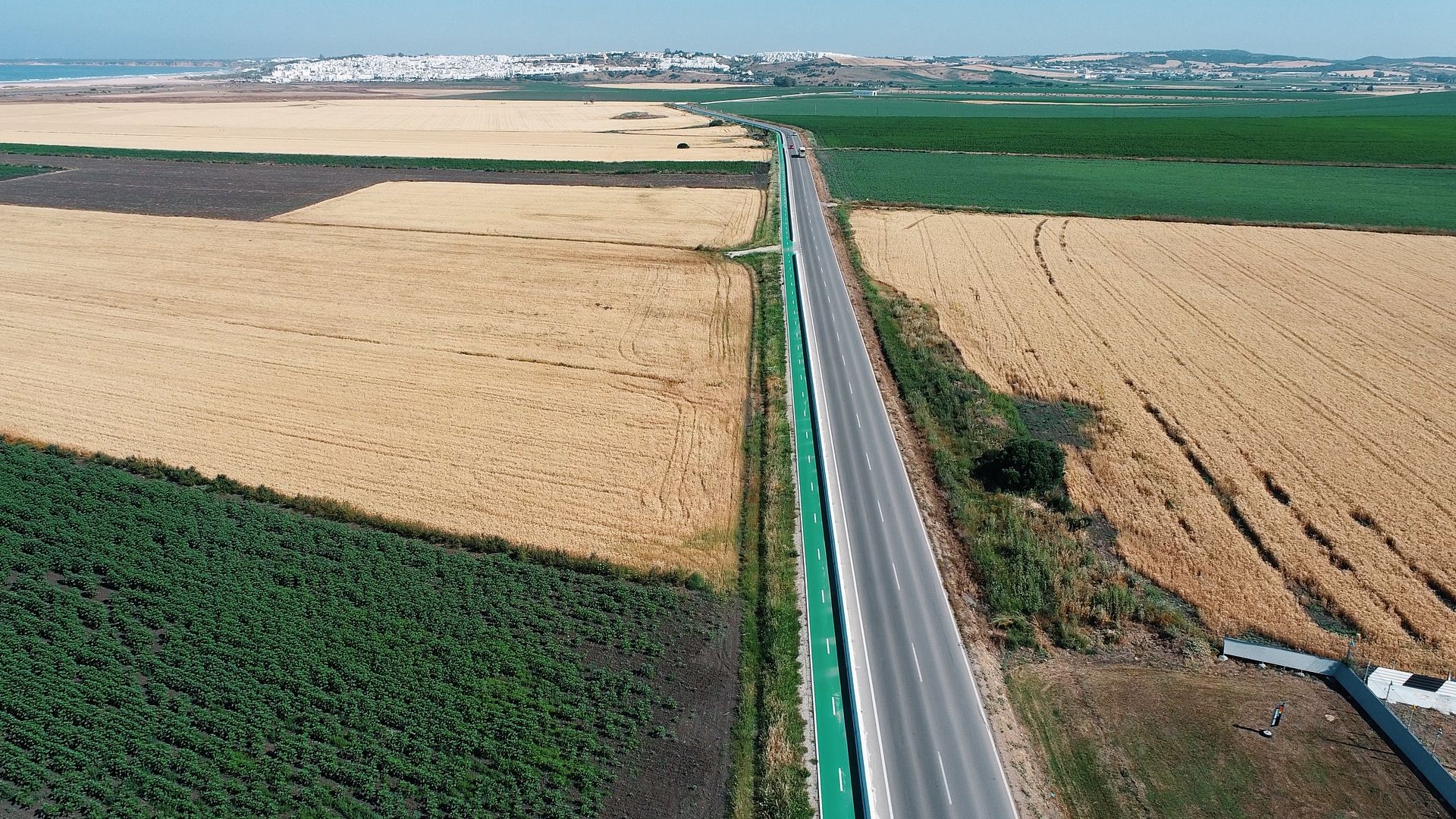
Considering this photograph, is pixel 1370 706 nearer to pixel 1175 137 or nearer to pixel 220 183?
pixel 220 183

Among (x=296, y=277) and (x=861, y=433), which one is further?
(x=296, y=277)

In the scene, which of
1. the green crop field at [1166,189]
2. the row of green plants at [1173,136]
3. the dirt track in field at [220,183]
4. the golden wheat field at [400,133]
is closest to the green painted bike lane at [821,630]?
the green crop field at [1166,189]

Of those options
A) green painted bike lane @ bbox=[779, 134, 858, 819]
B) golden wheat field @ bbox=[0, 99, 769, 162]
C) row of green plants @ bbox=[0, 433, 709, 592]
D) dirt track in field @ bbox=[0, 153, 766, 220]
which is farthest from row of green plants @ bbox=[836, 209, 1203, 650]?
golden wheat field @ bbox=[0, 99, 769, 162]

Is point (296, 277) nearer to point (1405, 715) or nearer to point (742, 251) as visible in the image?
point (742, 251)

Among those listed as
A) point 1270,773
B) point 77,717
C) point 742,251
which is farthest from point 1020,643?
point 742,251

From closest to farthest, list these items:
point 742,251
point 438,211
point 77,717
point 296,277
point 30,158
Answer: point 77,717, point 296,277, point 742,251, point 438,211, point 30,158

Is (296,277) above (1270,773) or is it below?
above

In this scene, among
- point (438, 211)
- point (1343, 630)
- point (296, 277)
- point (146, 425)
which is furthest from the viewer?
point (438, 211)

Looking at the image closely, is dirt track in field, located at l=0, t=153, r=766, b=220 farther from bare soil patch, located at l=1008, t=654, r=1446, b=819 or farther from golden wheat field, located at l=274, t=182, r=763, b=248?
bare soil patch, located at l=1008, t=654, r=1446, b=819
